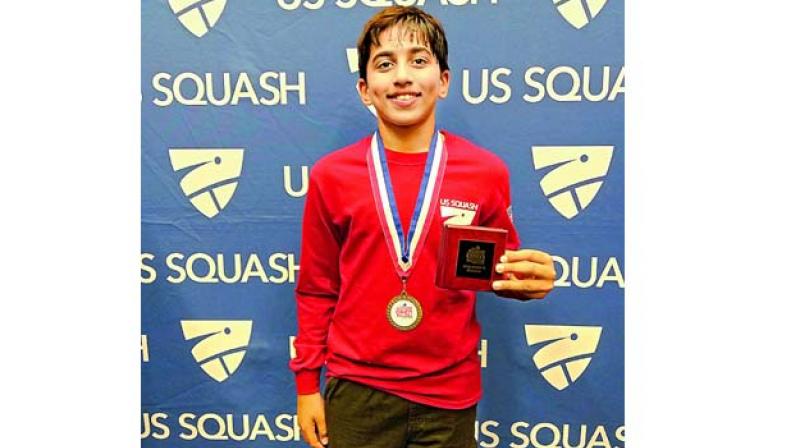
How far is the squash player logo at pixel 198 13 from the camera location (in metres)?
2.00

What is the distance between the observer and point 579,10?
1906mm

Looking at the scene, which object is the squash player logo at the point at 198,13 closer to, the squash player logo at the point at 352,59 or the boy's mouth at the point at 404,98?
Result: the squash player logo at the point at 352,59

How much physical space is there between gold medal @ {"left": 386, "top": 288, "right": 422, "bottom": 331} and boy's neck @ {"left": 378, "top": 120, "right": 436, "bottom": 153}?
384mm

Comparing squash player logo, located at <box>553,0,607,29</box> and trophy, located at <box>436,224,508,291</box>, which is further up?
squash player logo, located at <box>553,0,607,29</box>

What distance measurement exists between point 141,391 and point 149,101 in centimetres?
97

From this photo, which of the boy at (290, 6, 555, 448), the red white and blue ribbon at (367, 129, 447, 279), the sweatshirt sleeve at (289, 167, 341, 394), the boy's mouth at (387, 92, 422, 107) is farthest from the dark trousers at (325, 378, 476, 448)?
the boy's mouth at (387, 92, 422, 107)

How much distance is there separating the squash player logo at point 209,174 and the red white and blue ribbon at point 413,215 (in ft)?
2.11

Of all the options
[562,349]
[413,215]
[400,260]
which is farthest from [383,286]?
[562,349]

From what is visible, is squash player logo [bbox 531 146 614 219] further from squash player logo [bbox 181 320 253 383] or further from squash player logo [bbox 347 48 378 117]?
squash player logo [bbox 181 320 253 383]

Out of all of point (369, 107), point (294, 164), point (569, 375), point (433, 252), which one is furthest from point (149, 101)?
point (569, 375)

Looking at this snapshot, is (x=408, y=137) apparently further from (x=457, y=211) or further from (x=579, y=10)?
(x=579, y=10)

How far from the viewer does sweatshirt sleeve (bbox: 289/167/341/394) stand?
1648 millimetres

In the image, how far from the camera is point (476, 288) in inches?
57.9

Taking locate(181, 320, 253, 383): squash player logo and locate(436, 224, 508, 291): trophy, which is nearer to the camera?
locate(436, 224, 508, 291): trophy
